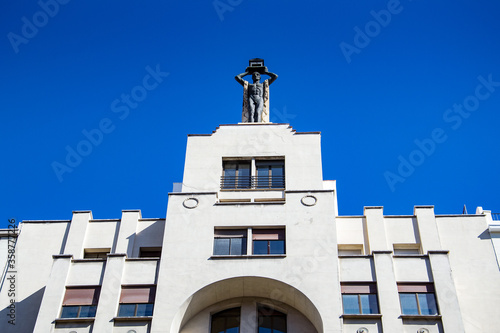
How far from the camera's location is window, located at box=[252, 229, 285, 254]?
3231 cm

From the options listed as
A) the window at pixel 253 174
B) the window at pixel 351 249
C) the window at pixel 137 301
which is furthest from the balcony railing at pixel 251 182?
the window at pixel 137 301

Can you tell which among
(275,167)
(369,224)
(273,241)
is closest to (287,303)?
(273,241)

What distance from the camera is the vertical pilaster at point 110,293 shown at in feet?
98.6

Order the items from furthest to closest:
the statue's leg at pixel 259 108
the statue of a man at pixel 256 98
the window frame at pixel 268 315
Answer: the statue of a man at pixel 256 98
the statue's leg at pixel 259 108
the window frame at pixel 268 315

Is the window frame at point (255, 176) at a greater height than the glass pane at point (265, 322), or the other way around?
the window frame at point (255, 176)

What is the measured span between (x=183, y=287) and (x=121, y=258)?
3544 mm

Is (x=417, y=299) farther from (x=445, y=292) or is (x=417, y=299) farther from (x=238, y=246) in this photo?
(x=238, y=246)

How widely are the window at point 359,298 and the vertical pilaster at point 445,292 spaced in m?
2.82

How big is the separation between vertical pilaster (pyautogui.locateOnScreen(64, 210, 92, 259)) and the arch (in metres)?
7.04

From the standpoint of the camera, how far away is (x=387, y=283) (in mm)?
30641

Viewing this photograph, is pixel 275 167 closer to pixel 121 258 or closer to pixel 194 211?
pixel 194 211

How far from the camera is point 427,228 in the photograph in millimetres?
34250

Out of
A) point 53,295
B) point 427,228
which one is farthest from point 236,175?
point 53,295

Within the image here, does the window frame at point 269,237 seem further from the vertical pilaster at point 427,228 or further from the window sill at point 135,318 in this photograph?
the vertical pilaster at point 427,228
